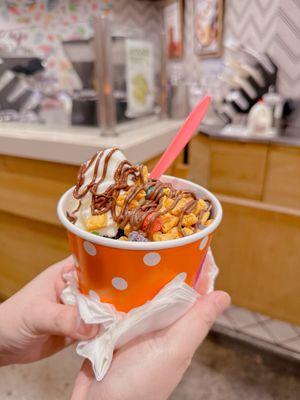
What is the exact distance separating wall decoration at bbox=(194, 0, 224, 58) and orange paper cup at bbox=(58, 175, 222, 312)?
2.11 meters

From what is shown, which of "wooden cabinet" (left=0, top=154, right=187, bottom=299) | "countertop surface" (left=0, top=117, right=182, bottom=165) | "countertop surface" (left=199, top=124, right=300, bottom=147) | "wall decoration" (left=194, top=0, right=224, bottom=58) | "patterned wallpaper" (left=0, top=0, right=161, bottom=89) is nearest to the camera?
"countertop surface" (left=0, top=117, right=182, bottom=165)

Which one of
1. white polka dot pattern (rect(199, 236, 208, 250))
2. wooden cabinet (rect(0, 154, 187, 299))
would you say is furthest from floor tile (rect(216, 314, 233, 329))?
white polka dot pattern (rect(199, 236, 208, 250))

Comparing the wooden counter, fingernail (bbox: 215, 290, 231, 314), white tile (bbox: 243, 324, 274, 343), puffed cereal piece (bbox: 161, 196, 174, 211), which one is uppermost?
puffed cereal piece (bbox: 161, 196, 174, 211)

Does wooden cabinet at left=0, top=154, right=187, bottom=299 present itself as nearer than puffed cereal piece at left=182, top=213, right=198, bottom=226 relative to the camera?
No

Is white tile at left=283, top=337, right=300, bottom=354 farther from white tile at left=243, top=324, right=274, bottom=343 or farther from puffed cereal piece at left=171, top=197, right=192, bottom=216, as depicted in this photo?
puffed cereal piece at left=171, top=197, right=192, bottom=216

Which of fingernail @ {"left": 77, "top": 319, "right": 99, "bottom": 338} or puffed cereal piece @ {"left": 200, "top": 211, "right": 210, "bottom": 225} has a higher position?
puffed cereal piece @ {"left": 200, "top": 211, "right": 210, "bottom": 225}

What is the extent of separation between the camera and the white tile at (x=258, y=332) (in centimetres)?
123

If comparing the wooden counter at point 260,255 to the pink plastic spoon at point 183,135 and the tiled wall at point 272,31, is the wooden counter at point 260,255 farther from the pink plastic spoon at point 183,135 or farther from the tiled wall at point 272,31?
the tiled wall at point 272,31

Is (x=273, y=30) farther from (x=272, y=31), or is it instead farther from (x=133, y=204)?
(x=133, y=204)

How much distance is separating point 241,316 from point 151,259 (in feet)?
3.54

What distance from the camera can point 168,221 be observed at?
16.9 inches

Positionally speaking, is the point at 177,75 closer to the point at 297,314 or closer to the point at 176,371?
the point at 297,314

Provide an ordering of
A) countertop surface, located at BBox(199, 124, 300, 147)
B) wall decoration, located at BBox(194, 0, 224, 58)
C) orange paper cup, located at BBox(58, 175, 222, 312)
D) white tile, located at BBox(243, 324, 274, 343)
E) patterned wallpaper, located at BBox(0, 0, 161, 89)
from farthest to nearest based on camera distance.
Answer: wall decoration, located at BBox(194, 0, 224, 58) → countertop surface, located at BBox(199, 124, 300, 147) → white tile, located at BBox(243, 324, 274, 343) → patterned wallpaper, located at BBox(0, 0, 161, 89) → orange paper cup, located at BBox(58, 175, 222, 312)

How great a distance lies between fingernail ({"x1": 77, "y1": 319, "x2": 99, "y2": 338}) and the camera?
0.48 meters
